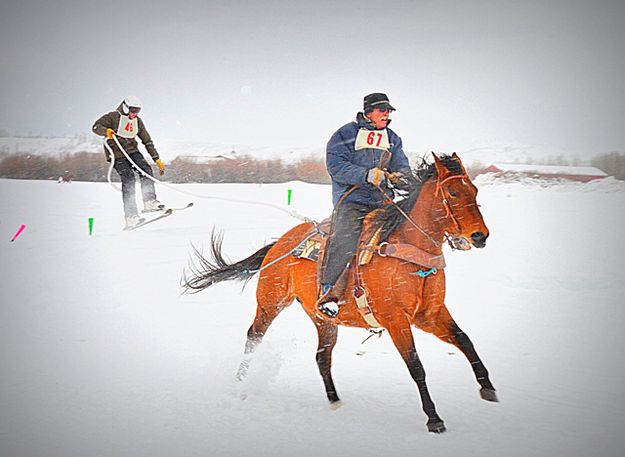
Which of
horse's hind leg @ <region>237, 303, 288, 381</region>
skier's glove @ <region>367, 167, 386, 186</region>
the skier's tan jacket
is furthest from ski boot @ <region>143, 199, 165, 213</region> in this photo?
skier's glove @ <region>367, 167, 386, 186</region>

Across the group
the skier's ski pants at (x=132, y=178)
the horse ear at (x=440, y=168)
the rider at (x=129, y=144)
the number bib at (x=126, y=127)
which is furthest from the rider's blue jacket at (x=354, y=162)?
the skier's ski pants at (x=132, y=178)

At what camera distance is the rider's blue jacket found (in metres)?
4.00

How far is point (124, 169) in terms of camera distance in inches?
359

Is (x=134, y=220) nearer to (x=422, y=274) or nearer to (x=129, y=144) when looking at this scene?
(x=129, y=144)

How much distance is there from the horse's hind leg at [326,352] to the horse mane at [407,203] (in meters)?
1.05

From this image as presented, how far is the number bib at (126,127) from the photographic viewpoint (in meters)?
8.67

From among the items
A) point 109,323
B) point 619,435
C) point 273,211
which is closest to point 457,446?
point 619,435

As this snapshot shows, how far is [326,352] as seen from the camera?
4.52 m

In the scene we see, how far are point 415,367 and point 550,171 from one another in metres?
8.42

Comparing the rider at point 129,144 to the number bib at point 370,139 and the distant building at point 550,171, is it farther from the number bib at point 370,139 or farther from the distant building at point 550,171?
the distant building at point 550,171

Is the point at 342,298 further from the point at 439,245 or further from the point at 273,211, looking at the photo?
the point at 273,211

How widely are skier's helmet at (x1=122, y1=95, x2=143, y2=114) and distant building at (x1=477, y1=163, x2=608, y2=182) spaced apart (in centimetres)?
670

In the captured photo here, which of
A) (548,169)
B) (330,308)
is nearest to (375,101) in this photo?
(330,308)

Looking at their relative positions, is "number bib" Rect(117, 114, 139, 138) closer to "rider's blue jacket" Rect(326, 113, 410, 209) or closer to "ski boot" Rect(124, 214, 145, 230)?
"ski boot" Rect(124, 214, 145, 230)
